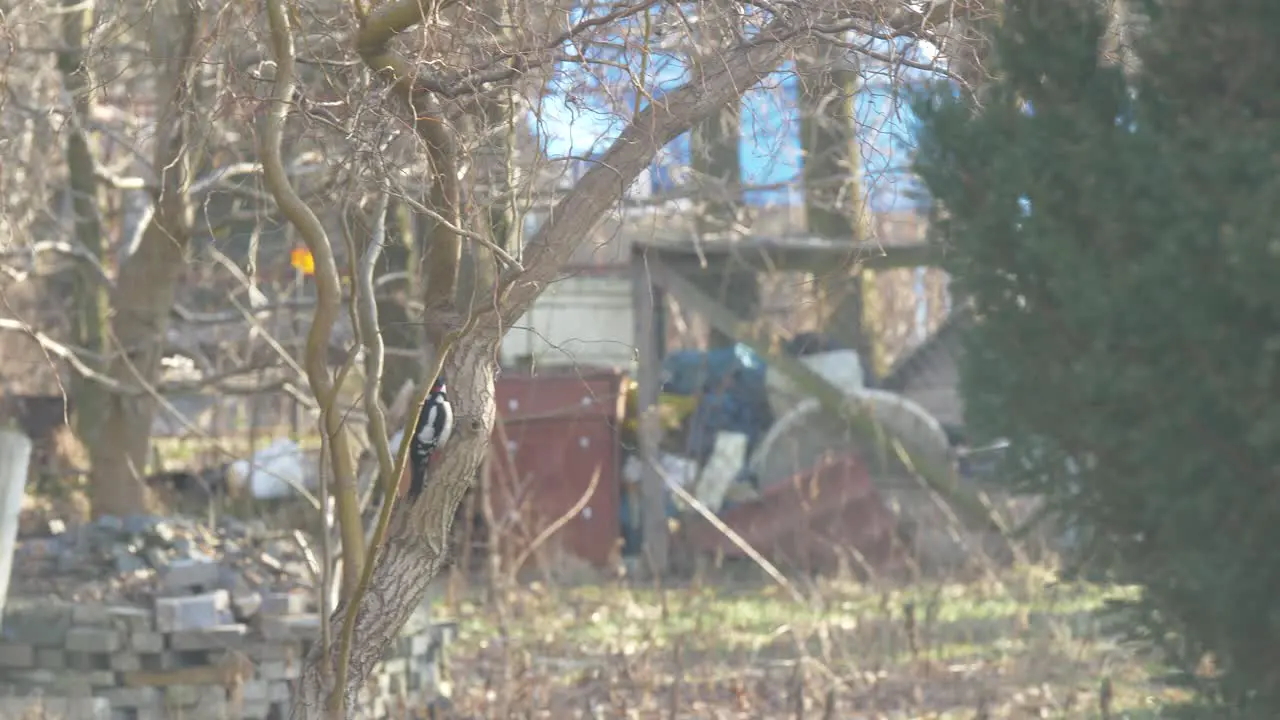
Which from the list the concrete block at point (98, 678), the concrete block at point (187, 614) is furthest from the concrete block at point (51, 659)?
the concrete block at point (187, 614)

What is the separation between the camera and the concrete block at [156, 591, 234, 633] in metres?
7.43

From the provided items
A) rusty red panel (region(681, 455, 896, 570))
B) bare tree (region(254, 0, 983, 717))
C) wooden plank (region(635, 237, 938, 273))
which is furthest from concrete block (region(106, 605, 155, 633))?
rusty red panel (region(681, 455, 896, 570))

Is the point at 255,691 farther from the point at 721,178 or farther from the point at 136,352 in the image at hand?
Answer: the point at 721,178

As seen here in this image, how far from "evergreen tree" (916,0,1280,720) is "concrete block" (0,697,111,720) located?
4542 mm

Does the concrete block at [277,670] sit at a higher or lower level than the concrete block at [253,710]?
higher

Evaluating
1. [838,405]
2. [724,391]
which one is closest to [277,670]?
[838,405]

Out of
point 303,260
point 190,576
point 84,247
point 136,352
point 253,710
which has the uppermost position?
point 84,247

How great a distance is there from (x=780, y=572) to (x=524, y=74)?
837 cm

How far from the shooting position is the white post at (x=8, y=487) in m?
6.71

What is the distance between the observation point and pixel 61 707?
23.8ft

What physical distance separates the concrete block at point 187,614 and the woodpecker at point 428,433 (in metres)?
2.94

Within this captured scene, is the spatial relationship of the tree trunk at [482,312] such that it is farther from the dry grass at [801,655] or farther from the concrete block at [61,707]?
the concrete block at [61,707]

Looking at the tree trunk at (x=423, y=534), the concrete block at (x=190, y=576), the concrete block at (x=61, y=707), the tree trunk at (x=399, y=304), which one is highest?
the tree trunk at (x=399, y=304)

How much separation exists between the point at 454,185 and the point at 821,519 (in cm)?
807
